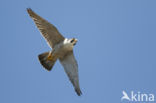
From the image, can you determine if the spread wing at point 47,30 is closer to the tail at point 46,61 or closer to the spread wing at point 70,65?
the tail at point 46,61

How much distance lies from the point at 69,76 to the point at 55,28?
2.43 metres

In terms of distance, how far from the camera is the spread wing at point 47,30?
22.1 metres

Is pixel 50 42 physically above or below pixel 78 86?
above

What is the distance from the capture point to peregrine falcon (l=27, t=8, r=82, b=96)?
22.3m

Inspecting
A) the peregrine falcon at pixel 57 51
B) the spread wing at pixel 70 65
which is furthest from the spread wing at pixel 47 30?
the spread wing at pixel 70 65

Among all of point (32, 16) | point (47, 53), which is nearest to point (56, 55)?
point (47, 53)

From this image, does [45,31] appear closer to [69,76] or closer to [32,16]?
[32,16]

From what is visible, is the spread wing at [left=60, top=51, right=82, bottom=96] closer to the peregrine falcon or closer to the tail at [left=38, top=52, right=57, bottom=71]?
the peregrine falcon

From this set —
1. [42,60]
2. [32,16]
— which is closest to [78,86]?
[42,60]

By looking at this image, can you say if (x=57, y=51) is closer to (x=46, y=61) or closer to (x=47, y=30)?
(x=46, y=61)

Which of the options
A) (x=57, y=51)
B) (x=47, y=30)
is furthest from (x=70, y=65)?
(x=47, y=30)

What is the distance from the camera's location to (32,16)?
2202 cm

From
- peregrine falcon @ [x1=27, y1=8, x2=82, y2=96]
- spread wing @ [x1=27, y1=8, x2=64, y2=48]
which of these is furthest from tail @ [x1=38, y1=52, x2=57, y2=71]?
spread wing @ [x1=27, y1=8, x2=64, y2=48]

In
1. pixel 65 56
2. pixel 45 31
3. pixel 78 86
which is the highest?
pixel 45 31
